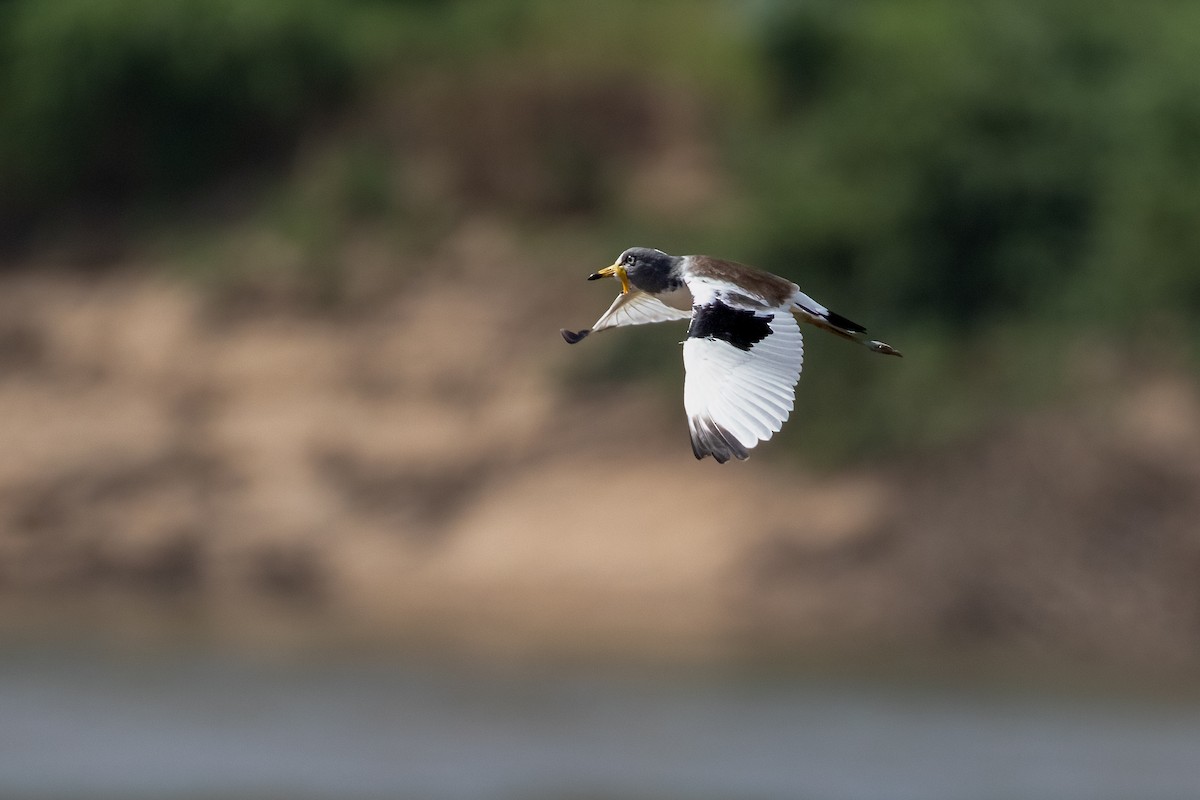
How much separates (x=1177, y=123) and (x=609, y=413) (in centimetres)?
617

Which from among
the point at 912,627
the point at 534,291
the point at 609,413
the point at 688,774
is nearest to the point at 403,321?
the point at 534,291

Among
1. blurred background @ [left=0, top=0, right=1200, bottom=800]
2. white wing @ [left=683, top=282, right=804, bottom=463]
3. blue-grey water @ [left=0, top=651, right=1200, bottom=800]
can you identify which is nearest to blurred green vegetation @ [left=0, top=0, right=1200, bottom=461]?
blurred background @ [left=0, top=0, right=1200, bottom=800]

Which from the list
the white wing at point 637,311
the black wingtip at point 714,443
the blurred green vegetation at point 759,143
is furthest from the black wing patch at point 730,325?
the blurred green vegetation at point 759,143

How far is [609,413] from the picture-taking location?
74.0ft

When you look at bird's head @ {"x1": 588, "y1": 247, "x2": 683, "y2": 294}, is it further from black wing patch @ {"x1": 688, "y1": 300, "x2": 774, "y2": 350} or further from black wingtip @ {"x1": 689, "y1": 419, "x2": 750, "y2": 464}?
black wingtip @ {"x1": 689, "y1": 419, "x2": 750, "y2": 464}

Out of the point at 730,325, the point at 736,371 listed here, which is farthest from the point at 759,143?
the point at 736,371

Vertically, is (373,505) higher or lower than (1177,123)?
lower

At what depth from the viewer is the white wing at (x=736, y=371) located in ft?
22.1

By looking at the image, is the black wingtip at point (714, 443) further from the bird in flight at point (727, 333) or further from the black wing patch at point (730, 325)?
the black wing patch at point (730, 325)

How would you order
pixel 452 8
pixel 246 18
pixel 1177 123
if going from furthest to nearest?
pixel 452 8
pixel 246 18
pixel 1177 123

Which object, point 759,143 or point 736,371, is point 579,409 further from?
point 736,371

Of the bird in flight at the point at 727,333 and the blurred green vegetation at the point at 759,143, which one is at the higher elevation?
the blurred green vegetation at the point at 759,143

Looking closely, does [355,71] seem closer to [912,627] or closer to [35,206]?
[35,206]

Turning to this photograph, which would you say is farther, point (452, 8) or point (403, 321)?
point (452, 8)
